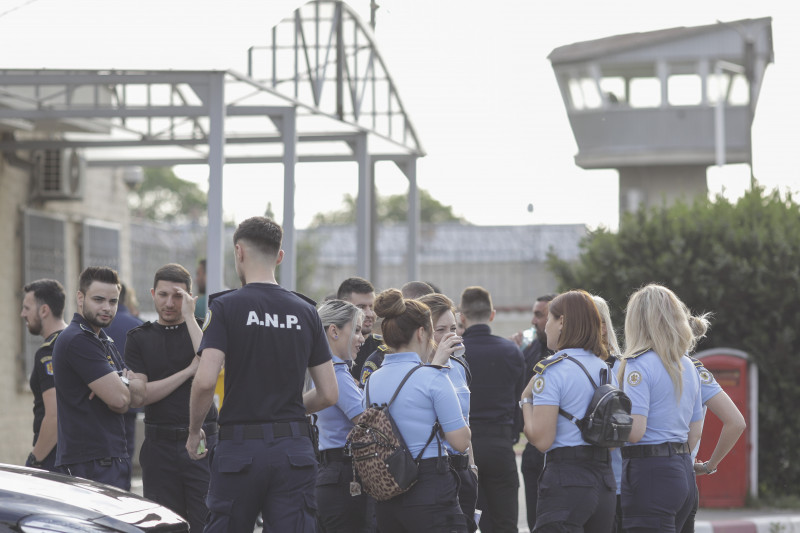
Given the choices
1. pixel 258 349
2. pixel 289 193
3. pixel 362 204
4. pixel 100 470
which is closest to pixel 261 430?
pixel 258 349

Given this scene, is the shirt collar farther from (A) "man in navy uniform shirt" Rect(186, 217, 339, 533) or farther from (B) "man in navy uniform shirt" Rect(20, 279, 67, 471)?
(B) "man in navy uniform shirt" Rect(20, 279, 67, 471)

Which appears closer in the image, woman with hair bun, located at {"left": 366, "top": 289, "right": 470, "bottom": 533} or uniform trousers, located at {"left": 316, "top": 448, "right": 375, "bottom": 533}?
woman with hair bun, located at {"left": 366, "top": 289, "right": 470, "bottom": 533}

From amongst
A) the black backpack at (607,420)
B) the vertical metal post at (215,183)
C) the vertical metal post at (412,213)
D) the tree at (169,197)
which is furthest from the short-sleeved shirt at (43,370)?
the tree at (169,197)

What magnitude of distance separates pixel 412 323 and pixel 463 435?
62cm

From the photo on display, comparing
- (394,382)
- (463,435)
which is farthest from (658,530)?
(394,382)

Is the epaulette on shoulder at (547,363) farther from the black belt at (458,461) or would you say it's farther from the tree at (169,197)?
the tree at (169,197)

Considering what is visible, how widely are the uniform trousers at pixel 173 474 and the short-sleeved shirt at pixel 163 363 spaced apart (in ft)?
0.38

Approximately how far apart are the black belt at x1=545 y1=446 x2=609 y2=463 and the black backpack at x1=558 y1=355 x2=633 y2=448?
0.17 feet

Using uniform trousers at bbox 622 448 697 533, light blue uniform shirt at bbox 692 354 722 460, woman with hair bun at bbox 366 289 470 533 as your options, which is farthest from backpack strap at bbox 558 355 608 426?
light blue uniform shirt at bbox 692 354 722 460

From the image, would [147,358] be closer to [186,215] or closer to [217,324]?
[217,324]

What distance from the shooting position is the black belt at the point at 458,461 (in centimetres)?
580

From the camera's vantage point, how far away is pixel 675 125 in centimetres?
4106

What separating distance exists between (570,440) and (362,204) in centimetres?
802

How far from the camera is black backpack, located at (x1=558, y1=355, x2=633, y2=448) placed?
213 inches
